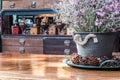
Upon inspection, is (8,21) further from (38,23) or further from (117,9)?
(117,9)

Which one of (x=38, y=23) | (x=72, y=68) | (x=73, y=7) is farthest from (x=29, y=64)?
(x=38, y=23)

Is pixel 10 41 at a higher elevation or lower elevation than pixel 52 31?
lower

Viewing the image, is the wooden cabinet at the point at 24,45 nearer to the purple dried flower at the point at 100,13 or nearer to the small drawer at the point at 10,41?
the small drawer at the point at 10,41

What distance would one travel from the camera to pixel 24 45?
132 inches

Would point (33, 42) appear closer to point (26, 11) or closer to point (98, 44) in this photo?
point (26, 11)

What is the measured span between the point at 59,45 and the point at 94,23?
6.47 ft

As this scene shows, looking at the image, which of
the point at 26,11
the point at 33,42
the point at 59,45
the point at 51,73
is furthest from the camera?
the point at 26,11

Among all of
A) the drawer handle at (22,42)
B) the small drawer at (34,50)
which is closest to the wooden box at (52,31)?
the small drawer at (34,50)

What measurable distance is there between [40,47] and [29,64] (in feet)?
6.15

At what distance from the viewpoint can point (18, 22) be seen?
3623 millimetres

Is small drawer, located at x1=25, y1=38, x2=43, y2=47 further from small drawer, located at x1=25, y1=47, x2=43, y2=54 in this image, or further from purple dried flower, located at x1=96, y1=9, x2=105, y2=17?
purple dried flower, located at x1=96, y1=9, x2=105, y2=17

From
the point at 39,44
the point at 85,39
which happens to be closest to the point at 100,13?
the point at 85,39

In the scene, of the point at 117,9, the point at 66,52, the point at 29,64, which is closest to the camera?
the point at 117,9

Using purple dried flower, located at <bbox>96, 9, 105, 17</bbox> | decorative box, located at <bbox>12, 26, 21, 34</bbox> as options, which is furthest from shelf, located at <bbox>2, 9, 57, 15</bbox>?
purple dried flower, located at <bbox>96, 9, 105, 17</bbox>
